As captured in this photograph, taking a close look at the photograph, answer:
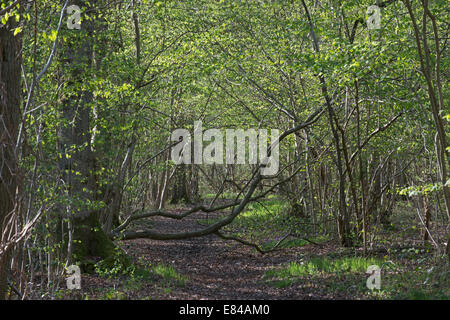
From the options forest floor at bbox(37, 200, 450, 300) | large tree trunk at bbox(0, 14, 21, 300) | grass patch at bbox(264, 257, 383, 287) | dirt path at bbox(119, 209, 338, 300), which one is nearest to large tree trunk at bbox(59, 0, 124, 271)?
forest floor at bbox(37, 200, 450, 300)

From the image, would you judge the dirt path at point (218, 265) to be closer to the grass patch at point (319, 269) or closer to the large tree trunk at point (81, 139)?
the grass patch at point (319, 269)

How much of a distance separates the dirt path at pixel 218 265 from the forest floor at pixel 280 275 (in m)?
0.01

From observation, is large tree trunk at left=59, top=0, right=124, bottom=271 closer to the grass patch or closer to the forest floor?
the forest floor

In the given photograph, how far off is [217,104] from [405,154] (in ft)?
25.4

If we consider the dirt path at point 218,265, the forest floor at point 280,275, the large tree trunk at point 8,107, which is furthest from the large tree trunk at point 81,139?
the large tree trunk at point 8,107

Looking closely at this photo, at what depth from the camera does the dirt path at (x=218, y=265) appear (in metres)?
7.21

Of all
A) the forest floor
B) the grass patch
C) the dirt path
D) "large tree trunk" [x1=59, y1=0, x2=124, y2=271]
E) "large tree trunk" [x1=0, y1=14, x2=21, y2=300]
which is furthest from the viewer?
the grass patch

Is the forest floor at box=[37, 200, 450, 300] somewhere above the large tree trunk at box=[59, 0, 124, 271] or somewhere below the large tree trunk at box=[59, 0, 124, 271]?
below

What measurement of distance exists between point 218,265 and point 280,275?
7.23 feet

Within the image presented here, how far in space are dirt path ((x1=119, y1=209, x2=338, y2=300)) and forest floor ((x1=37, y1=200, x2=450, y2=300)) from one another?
0.05 ft

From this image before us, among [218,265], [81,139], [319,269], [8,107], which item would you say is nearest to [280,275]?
[319,269]

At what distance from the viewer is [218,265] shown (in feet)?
33.1

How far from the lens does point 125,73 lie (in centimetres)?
912

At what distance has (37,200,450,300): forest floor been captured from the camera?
6.40 metres
